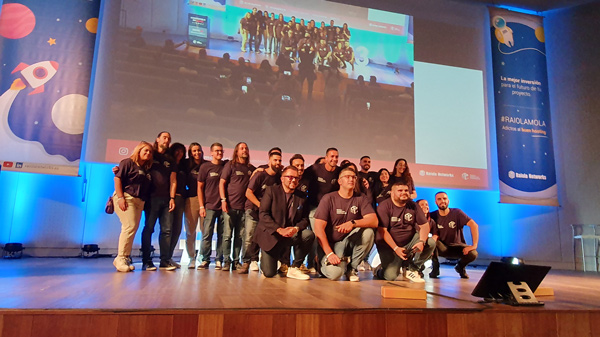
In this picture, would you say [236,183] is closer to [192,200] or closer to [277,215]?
[192,200]

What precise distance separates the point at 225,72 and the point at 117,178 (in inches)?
100

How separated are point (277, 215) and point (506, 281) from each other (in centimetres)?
173

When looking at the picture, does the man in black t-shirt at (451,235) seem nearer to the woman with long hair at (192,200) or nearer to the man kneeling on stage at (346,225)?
the man kneeling on stage at (346,225)

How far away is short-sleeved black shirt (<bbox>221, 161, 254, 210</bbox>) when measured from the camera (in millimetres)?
3691

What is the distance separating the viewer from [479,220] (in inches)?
264

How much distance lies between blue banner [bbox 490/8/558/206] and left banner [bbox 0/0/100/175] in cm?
603

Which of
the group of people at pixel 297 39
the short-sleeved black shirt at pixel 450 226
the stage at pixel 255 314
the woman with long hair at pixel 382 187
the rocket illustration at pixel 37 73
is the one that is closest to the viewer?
the stage at pixel 255 314

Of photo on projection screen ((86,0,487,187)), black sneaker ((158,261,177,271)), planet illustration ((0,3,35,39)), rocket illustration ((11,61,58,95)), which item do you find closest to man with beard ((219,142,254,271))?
black sneaker ((158,261,177,271))

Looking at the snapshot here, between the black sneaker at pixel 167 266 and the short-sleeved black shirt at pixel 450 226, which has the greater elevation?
the short-sleeved black shirt at pixel 450 226

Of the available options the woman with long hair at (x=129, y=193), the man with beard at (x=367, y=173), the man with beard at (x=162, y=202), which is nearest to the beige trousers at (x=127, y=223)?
the woman with long hair at (x=129, y=193)

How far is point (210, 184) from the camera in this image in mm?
3756

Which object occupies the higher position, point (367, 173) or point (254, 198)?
point (367, 173)

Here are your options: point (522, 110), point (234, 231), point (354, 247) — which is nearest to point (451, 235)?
point (354, 247)

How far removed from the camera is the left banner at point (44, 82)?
4656 millimetres
